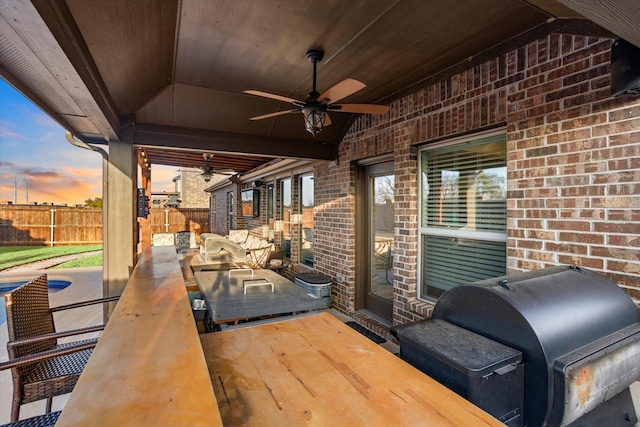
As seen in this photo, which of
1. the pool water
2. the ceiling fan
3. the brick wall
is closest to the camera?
the brick wall

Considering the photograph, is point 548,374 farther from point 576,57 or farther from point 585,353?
point 576,57

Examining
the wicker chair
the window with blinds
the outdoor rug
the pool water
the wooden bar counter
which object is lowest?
the outdoor rug

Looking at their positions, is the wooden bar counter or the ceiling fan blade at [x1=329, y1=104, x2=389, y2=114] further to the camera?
the ceiling fan blade at [x1=329, y1=104, x2=389, y2=114]

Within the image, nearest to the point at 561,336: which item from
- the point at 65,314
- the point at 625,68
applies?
the point at 625,68

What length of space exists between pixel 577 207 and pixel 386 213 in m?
2.29

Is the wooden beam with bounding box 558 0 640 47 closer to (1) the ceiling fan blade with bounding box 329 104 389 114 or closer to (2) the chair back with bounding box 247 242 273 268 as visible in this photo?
(1) the ceiling fan blade with bounding box 329 104 389 114

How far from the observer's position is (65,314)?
483cm

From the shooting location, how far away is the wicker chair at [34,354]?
6.52 feet

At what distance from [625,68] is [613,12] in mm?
678

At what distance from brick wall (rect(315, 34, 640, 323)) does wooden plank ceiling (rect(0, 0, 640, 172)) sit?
7.7 inches

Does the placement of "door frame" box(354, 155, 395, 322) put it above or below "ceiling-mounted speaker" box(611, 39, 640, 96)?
below

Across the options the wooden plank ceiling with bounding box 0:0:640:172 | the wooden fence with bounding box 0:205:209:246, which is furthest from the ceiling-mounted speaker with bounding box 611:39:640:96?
the wooden fence with bounding box 0:205:209:246

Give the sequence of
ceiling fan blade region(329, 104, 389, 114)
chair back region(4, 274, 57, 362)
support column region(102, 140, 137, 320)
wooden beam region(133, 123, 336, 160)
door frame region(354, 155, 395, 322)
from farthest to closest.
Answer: door frame region(354, 155, 395, 322)
wooden beam region(133, 123, 336, 160)
support column region(102, 140, 137, 320)
ceiling fan blade region(329, 104, 389, 114)
chair back region(4, 274, 57, 362)

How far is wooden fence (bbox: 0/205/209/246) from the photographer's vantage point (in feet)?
48.1
